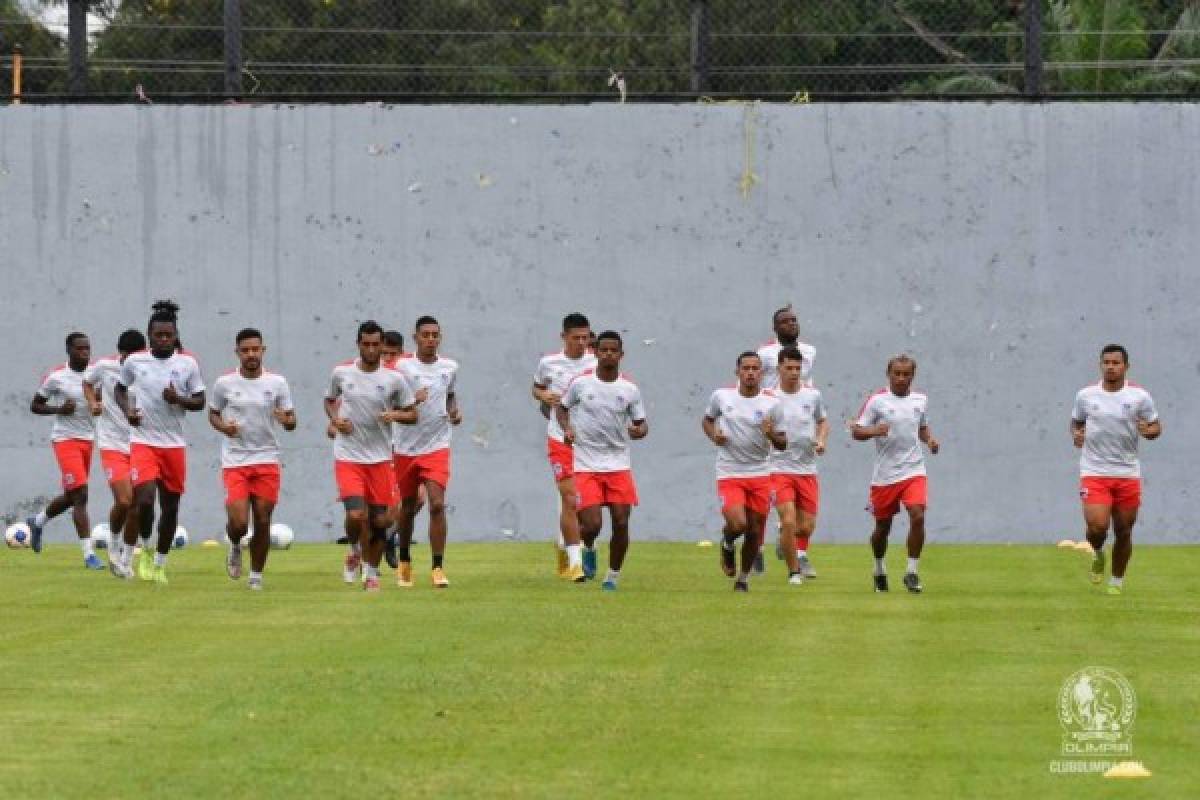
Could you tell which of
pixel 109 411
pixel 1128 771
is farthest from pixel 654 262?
pixel 1128 771

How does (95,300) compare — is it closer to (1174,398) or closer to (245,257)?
(245,257)

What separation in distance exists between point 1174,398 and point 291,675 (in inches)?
721

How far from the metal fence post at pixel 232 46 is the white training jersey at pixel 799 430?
10.2m

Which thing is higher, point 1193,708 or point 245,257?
point 245,257

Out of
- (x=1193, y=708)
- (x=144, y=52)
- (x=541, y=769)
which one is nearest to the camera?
(x=541, y=769)

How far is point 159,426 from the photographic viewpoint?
2259 centimetres

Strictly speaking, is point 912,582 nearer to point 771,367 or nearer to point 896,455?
point 896,455

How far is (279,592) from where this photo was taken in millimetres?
20953

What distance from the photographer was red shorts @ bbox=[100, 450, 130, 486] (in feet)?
77.9

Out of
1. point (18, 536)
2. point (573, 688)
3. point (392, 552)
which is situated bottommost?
point (18, 536)

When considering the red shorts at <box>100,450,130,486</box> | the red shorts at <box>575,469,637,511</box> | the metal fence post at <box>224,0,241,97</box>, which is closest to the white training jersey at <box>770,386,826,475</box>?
the red shorts at <box>575,469,637,511</box>

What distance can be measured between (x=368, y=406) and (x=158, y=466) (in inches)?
94.7

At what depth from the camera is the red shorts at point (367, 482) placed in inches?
836


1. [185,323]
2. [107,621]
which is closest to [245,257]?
[185,323]
